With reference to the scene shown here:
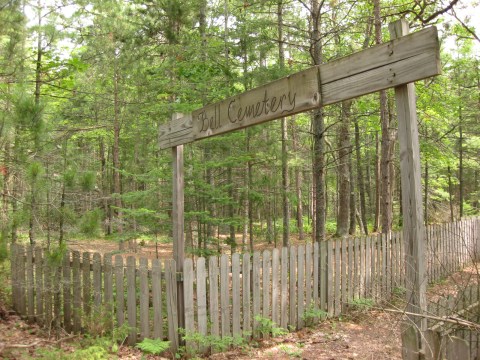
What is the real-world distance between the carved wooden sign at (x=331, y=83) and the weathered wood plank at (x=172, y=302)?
5.87ft

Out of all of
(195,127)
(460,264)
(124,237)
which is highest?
(195,127)

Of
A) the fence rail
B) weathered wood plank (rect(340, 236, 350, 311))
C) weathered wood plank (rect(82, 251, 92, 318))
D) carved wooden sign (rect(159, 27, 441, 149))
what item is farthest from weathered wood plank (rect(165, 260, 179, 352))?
weathered wood plank (rect(340, 236, 350, 311))

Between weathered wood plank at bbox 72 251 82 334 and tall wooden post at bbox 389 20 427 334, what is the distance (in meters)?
4.63

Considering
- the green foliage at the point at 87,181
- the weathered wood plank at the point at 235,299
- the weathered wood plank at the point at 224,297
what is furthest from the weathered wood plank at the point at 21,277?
the weathered wood plank at the point at 235,299

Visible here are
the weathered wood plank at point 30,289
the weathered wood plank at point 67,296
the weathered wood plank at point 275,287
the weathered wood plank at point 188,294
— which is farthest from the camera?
the weathered wood plank at point 30,289

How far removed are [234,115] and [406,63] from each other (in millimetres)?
2014

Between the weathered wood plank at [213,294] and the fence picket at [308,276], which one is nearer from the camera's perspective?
the weathered wood plank at [213,294]

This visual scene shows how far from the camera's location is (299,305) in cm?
562

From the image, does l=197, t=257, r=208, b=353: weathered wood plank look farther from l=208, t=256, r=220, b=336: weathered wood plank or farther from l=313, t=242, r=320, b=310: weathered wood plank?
l=313, t=242, r=320, b=310: weathered wood plank

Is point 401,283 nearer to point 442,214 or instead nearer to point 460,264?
point 460,264

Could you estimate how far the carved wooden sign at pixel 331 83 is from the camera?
9.33ft

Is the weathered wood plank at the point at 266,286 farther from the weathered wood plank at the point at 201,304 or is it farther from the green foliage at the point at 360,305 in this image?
the green foliage at the point at 360,305

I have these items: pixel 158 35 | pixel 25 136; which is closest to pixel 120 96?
pixel 158 35

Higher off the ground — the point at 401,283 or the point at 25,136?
the point at 25,136
